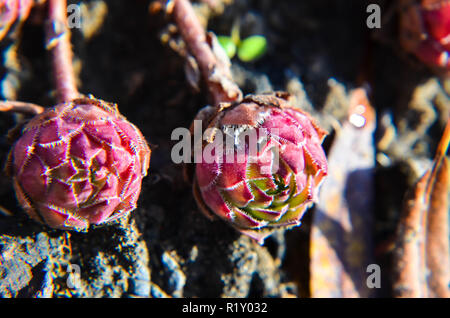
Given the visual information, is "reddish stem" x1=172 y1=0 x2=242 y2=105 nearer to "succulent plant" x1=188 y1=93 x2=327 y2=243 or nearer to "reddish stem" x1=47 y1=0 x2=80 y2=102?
"succulent plant" x1=188 y1=93 x2=327 y2=243

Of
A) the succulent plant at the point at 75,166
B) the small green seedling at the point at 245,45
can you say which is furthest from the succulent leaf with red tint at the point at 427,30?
the succulent plant at the point at 75,166

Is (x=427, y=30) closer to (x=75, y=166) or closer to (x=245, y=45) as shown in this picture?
(x=245, y=45)

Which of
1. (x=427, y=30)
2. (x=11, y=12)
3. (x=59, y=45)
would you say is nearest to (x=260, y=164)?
(x=59, y=45)

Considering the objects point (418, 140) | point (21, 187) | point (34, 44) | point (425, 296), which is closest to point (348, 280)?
point (425, 296)

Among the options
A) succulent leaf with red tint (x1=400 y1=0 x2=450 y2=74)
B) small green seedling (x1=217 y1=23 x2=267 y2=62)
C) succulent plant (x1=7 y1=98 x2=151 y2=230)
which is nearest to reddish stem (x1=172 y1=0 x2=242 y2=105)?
small green seedling (x1=217 y1=23 x2=267 y2=62)

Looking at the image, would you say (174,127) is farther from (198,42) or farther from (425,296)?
(425,296)
